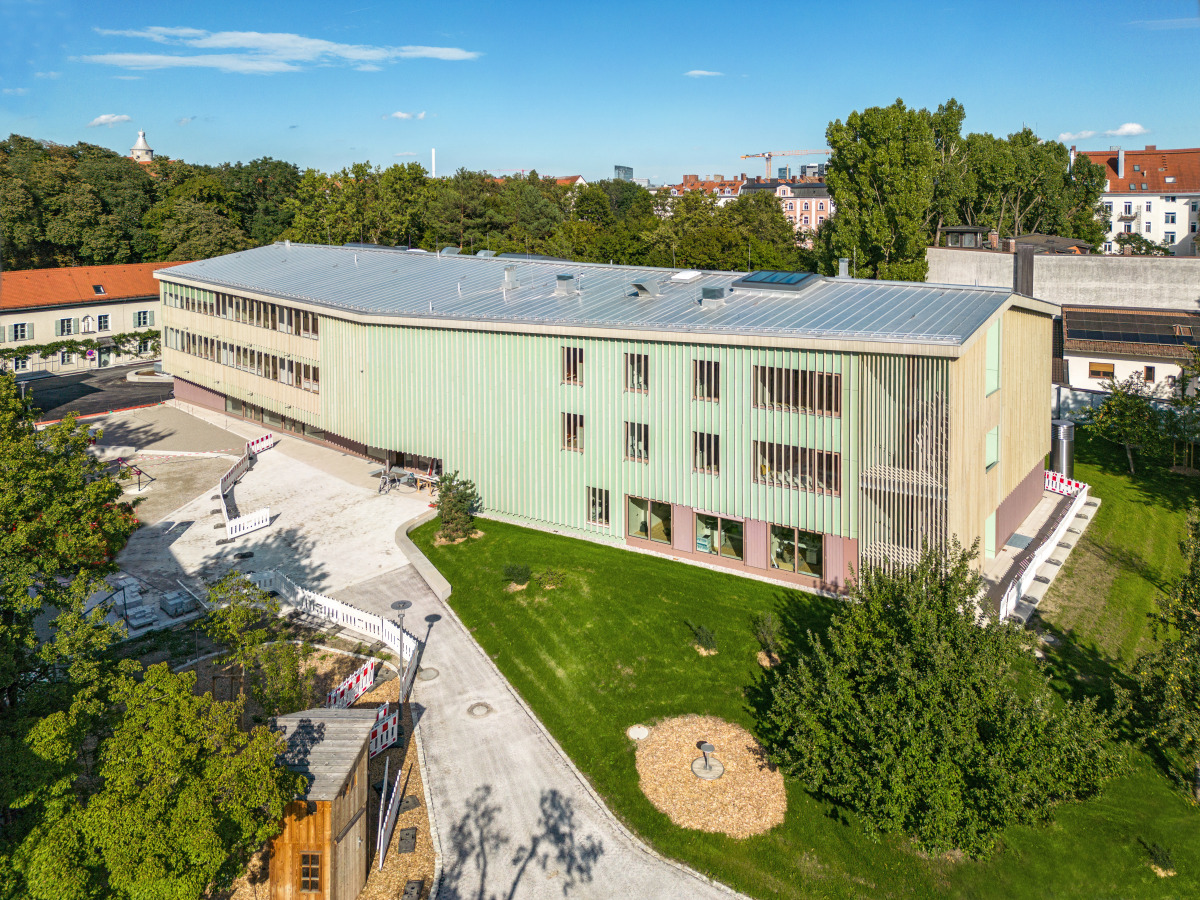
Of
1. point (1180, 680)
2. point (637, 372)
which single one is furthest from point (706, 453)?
point (1180, 680)

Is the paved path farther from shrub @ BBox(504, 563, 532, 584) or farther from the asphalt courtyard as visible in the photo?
the asphalt courtyard

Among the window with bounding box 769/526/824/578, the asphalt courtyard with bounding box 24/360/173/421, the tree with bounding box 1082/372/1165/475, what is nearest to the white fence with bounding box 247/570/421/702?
the window with bounding box 769/526/824/578

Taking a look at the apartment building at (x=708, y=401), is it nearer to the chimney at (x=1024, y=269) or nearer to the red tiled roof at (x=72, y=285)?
the chimney at (x=1024, y=269)

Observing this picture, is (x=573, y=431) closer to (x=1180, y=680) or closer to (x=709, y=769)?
(x=709, y=769)

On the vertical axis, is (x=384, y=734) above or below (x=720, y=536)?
below

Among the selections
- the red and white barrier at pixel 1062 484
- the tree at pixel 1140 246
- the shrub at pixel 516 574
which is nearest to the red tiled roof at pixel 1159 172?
the tree at pixel 1140 246
